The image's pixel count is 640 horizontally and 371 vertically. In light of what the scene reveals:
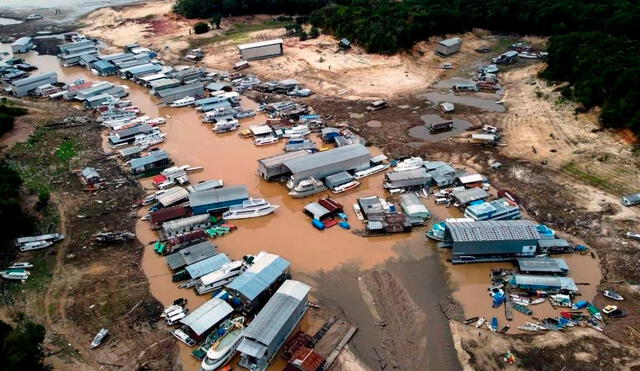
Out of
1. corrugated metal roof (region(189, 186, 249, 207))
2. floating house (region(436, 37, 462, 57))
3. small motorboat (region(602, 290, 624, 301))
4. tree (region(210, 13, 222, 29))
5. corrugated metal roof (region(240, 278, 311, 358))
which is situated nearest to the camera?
corrugated metal roof (region(240, 278, 311, 358))

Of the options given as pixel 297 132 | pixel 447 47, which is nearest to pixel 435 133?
pixel 297 132

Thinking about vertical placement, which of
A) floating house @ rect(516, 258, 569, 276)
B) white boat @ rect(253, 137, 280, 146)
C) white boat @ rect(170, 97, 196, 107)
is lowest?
floating house @ rect(516, 258, 569, 276)

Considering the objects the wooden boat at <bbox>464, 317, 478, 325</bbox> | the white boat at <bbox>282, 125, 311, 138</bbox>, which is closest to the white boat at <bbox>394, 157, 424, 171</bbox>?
the white boat at <bbox>282, 125, 311, 138</bbox>

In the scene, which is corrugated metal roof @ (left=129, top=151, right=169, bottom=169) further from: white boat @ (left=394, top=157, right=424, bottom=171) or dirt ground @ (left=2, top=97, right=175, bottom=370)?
white boat @ (left=394, top=157, right=424, bottom=171)

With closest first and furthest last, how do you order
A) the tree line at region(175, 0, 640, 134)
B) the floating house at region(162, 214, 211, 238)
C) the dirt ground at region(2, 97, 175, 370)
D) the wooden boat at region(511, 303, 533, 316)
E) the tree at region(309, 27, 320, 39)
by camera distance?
the dirt ground at region(2, 97, 175, 370) < the wooden boat at region(511, 303, 533, 316) < the floating house at region(162, 214, 211, 238) < the tree line at region(175, 0, 640, 134) < the tree at region(309, 27, 320, 39)

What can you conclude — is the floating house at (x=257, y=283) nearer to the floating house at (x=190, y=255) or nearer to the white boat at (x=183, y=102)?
the floating house at (x=190, y=255)
